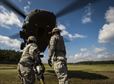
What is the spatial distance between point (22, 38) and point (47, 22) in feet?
9.84

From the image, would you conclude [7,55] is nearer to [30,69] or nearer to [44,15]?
[44,15]

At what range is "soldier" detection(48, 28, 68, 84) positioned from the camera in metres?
12.9

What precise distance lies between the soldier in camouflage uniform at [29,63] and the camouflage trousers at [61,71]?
0.79 meters

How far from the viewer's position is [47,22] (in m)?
32.1

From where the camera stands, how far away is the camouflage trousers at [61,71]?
502 inches

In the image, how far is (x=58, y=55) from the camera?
1332 cm

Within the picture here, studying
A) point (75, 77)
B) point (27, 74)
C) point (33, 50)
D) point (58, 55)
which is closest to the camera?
point (27, 74)

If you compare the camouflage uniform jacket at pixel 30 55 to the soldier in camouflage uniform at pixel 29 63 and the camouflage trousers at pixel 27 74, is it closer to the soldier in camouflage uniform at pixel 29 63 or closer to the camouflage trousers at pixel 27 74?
the soldier in camouflage uniform at pixel 29 63

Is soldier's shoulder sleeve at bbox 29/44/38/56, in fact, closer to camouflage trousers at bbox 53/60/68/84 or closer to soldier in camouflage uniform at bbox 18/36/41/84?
soldier in camouflage uniform at bbox 18/36/41/84

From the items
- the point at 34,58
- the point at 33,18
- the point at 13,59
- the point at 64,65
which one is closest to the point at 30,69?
the point at 34,58

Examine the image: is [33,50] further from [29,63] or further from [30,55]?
[29,63]

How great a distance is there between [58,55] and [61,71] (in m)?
0.71

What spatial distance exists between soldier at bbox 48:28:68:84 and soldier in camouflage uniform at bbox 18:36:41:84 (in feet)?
2.21

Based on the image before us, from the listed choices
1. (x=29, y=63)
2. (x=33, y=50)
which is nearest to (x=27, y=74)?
(x=29, y=63)
